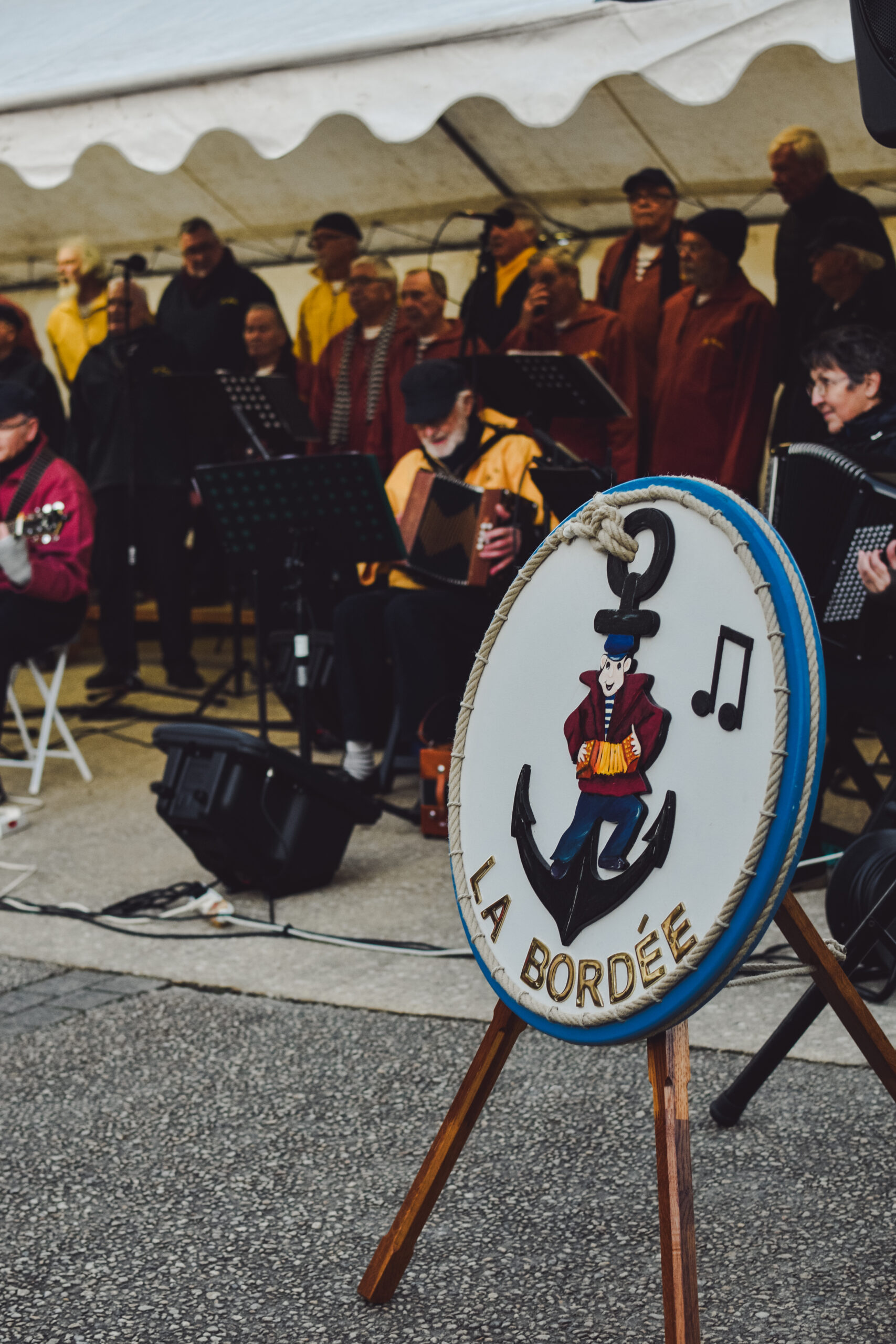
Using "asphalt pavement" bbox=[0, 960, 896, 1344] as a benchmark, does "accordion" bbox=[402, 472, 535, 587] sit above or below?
above

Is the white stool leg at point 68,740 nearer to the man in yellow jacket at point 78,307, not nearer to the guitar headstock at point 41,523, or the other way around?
the guitar headstock at point 41,523

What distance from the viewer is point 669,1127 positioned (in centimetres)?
157

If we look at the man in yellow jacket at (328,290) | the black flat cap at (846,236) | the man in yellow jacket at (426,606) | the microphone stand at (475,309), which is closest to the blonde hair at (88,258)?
the man in yellow jacket at (328,290)

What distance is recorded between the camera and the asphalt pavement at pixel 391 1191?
1.89 metres

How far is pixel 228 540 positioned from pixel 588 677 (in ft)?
9.44

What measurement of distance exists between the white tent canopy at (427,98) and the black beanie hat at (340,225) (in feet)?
1.34

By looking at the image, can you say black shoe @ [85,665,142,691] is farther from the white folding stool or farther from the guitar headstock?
the guitar headstock

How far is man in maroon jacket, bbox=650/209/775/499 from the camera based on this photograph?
5.38 metres

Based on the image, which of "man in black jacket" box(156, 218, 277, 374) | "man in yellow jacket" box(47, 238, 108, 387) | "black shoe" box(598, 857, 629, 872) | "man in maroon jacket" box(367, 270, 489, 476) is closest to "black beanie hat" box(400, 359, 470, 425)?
"man in maroon jacket" box(367, 270, 489, 476)

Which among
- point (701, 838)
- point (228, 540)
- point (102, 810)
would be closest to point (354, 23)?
point (228, 540)

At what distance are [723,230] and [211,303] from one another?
2.95 meters

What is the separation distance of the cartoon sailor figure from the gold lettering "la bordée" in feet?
0.33

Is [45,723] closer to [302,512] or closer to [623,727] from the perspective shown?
[302,512]

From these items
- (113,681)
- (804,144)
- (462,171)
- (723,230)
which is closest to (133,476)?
(113,681)
